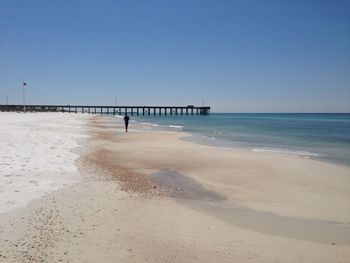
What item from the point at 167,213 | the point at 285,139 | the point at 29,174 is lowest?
the point at 285,139

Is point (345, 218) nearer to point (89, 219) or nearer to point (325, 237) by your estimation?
point (325, 237)

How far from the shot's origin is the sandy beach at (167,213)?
5.75m

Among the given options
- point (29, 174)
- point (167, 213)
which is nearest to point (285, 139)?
point (29, 174)

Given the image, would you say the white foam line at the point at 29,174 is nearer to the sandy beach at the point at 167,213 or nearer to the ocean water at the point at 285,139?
the sandy beach at the point at 167,213

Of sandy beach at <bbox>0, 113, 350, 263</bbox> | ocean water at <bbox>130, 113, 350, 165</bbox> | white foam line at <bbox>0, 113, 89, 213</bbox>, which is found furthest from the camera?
ocean water at <bbox>130, 113, 350, 165</bbox>

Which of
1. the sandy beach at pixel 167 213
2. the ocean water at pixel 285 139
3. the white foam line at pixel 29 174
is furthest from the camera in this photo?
the ocean water at pixel 285 139

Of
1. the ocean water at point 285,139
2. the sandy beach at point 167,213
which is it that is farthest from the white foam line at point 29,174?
the ocean water at point 285,139

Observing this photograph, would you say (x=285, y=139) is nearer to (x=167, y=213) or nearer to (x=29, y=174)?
(x=29, y=174)

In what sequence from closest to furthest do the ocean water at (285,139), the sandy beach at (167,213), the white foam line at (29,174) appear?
the sandy beach at (167,213)
the white foam line at (29,174)
the ocean water at (285,139)

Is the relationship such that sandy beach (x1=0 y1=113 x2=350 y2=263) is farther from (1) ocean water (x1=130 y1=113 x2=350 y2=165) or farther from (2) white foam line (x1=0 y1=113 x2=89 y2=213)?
(1) ocean water (x1=130 y1=113 x2=350 y2=165)

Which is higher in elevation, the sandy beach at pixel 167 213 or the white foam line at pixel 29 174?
the white foam line at pixel 29 174

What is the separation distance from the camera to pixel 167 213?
8.02 meters

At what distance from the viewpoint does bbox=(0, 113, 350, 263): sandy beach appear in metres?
5.75

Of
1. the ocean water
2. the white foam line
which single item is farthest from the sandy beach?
the ocean water
